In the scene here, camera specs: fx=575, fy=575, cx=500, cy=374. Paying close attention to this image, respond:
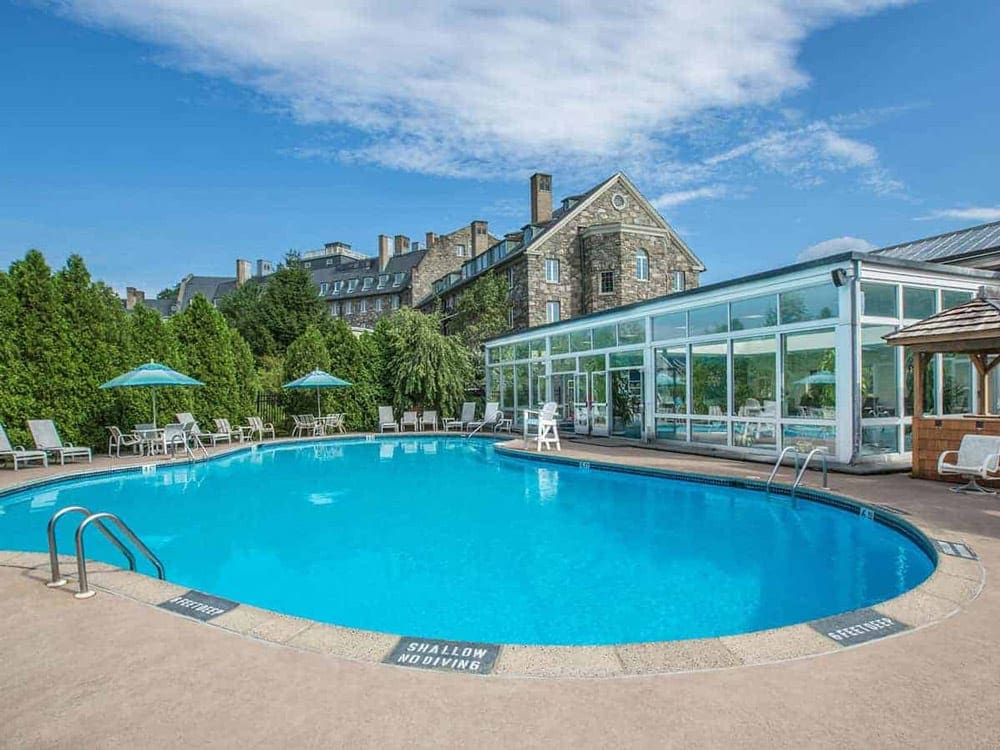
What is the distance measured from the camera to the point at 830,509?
688 cm

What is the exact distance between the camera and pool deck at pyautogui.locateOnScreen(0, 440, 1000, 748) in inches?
85.6

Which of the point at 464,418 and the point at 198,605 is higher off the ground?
the point at 464,418

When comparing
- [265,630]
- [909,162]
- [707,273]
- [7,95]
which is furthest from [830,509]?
[707,273]

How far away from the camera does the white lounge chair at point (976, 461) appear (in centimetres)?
697

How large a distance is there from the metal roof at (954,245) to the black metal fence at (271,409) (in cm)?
1725

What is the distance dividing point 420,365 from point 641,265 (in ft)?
39.1

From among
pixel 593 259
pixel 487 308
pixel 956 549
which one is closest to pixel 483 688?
pixel 956 549

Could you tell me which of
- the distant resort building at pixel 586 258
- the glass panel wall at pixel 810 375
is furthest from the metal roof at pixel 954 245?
the distant resort building at pixel 586 258

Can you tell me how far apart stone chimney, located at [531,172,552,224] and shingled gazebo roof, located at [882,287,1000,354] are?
73.1 feet

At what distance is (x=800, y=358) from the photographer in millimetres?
9719

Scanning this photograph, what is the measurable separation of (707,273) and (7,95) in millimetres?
27985

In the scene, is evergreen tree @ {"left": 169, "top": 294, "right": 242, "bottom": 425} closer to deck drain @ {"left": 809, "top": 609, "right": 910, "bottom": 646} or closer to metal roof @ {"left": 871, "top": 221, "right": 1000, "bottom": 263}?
deck drain @ {"left": 809, "top": 609, "right": 910, "bottom": 646}

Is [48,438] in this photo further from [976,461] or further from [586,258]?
[586,258]

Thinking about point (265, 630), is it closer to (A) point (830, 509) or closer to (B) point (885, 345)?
(A) point (830, 509)
